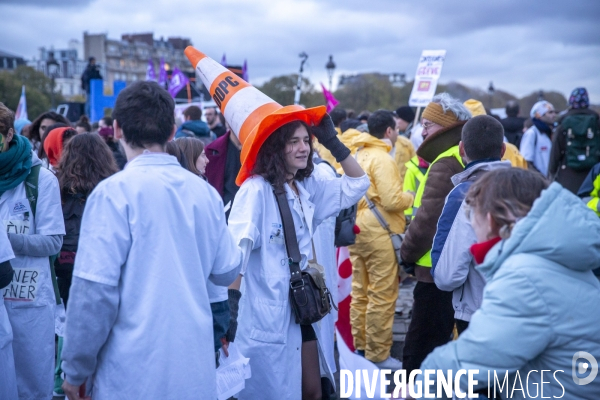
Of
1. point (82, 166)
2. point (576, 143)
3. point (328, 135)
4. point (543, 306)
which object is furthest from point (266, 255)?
point (576, 143)

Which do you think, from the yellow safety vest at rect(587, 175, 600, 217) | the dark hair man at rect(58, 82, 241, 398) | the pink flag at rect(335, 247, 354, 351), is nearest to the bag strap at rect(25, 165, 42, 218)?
the dark hair man at rect(58, 82, 241, 398)

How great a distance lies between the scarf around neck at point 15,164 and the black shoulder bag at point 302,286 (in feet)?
5.34

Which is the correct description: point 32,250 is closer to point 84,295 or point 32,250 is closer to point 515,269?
point 84,295

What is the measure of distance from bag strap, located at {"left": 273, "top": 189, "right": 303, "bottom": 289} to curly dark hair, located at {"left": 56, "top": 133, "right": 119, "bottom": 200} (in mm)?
1886

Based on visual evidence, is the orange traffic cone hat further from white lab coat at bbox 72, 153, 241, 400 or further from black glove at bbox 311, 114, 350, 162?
white lab coat at bbox 72, 153, 241, 400

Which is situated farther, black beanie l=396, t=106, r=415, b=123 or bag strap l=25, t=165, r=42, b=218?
black beanie l=396, t=106, r=415, b=123

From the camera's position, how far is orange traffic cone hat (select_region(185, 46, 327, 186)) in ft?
12.4

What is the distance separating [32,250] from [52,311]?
0.46 m

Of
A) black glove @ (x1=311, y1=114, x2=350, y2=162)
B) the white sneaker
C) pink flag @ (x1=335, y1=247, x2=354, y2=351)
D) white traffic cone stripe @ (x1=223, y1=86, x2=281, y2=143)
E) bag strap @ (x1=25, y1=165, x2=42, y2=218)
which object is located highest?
white traffic cone stripe @ (x1=223, y1=86, x2=281, y2=143)

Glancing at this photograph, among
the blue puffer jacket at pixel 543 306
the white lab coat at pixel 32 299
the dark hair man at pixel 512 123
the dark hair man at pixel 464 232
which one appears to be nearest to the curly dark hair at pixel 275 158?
the dark hair man at pixel 464 232

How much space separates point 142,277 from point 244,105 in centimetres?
183

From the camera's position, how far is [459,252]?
11.7ft

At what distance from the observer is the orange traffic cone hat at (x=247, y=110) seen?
149 inches

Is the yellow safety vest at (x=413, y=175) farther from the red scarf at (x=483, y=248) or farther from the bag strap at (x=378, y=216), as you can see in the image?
the red scarf at (x=483, y=248)
